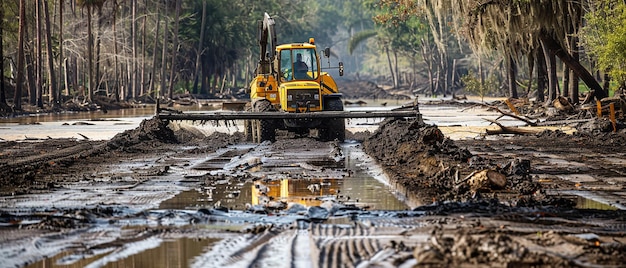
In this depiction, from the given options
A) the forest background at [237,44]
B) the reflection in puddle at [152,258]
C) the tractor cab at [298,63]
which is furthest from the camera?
the forest background at [237,44]

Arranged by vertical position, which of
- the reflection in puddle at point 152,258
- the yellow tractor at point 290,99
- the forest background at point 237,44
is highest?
the forest background at point 237,44

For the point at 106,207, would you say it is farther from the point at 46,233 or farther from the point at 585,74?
the point at 585,74

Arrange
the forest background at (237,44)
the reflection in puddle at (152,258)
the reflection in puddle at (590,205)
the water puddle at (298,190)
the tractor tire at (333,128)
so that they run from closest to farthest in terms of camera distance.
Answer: the reflection in puddle at (152,258)
the reflection in puddle at (590,205)
the water puddle at (298,190)
the tractor tire at (333,128)
the forest background at (237,44)

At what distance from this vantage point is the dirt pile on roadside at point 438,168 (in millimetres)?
14391

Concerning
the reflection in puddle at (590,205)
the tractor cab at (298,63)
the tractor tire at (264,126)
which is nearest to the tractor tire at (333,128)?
the tractor cab at (298,63)

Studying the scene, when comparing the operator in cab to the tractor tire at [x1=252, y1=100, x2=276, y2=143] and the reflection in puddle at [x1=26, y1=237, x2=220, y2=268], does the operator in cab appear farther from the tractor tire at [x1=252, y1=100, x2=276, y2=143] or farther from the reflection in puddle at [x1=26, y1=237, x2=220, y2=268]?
the reflection in puddle at [x1=26, y1=237, x2=220, y2=268]

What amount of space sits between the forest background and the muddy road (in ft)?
31.1

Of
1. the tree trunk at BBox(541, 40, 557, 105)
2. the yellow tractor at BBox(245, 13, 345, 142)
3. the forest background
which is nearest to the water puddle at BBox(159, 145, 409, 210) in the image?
the yellow tractor at BBox(245, 13, 345, 142)

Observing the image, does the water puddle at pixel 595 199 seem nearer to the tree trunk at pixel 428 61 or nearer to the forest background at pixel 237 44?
the forest background at pixel 237 44

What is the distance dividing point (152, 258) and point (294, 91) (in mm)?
16504

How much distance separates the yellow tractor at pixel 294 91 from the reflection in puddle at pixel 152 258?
15705mm

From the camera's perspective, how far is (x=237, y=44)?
88.9m

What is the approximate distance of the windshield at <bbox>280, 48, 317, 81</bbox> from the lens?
1065 inches

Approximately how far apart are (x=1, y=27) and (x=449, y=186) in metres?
39.7
